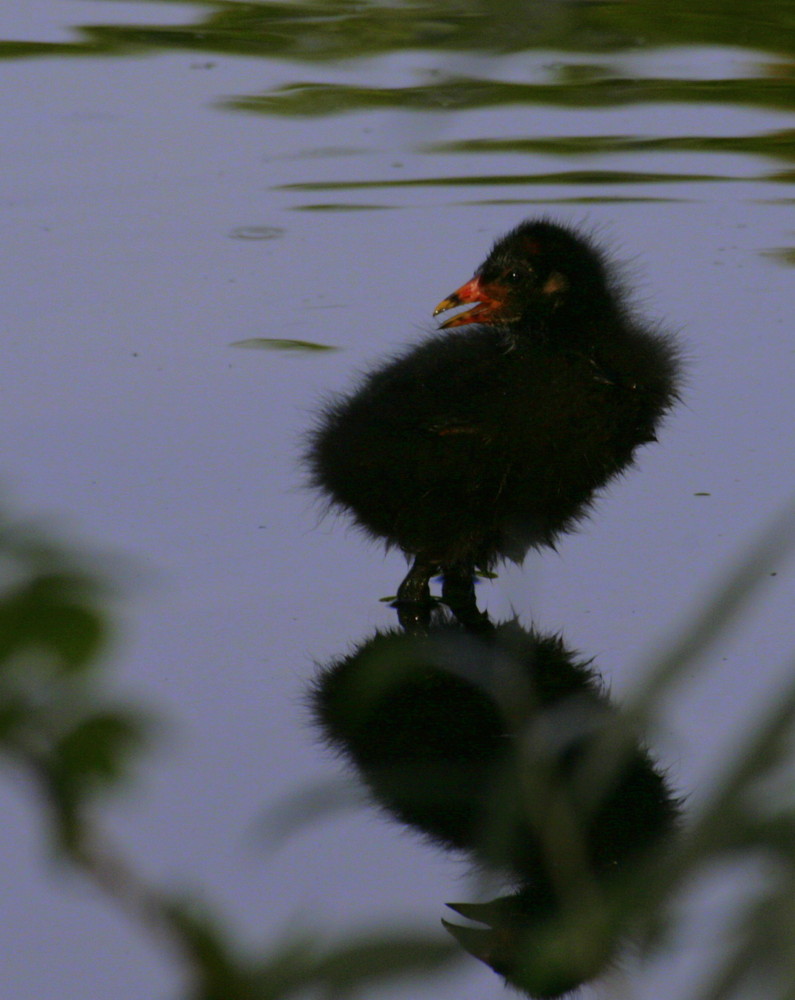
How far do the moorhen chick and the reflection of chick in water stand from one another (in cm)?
21

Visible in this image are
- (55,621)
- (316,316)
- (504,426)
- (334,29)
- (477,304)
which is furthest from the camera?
(334,29)

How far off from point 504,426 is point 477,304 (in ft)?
1.39

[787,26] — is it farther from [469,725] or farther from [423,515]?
[469,725]

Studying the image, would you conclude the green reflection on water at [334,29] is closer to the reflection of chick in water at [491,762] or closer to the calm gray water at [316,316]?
the calm gray water at [316,316]

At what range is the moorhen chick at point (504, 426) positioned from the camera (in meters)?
3.05

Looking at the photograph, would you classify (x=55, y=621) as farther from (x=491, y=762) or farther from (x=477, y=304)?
(x=477, y=304)

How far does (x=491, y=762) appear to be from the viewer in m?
2.47

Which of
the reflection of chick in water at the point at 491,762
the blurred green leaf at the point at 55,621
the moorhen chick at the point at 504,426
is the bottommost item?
the reflection of chick in water at the point at 491,762

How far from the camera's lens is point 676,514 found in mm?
3355

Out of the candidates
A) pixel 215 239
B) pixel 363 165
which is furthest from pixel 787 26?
pixel 215 239

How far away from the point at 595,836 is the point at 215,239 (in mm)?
2914

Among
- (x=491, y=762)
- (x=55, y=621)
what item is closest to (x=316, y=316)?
(x=491, y=762)

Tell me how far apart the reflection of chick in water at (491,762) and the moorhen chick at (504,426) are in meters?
0.21

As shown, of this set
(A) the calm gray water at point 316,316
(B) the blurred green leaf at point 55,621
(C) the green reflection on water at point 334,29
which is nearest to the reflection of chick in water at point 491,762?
(A) the calm gray water at point 316,316
